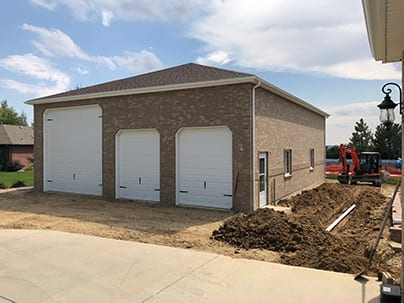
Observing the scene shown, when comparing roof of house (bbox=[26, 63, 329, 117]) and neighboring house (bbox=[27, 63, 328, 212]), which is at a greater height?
roof of house (bbox=[26, 63, 329, 117])

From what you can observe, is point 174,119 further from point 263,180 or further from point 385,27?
point 385,27

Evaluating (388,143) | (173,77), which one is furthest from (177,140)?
(388,143)

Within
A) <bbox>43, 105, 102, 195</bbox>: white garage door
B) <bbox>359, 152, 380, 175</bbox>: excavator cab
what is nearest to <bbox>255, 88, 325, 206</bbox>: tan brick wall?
<bbox>359, 152, 380, 175</bbox>: excavator cab

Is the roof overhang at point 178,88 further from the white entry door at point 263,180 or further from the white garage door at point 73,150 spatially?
the white entry door at point 263,180

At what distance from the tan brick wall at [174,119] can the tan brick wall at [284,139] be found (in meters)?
0.64

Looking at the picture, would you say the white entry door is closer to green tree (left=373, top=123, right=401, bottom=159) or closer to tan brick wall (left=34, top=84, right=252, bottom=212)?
tan brick wall (left=34, top=84, right=252, bottom=212)

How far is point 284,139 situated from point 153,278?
35.4 ft

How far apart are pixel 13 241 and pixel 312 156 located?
57.7 feet

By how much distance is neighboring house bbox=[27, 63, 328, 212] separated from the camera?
454 inches

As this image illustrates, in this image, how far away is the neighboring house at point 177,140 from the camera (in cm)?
1152

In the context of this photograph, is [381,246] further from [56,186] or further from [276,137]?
[56,186]

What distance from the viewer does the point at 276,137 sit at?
13.8 metres

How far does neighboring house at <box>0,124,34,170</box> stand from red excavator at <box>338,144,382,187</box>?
106ft

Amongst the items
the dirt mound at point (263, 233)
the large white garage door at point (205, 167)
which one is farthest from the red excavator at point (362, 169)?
the dirt mound at point (263, 233)
